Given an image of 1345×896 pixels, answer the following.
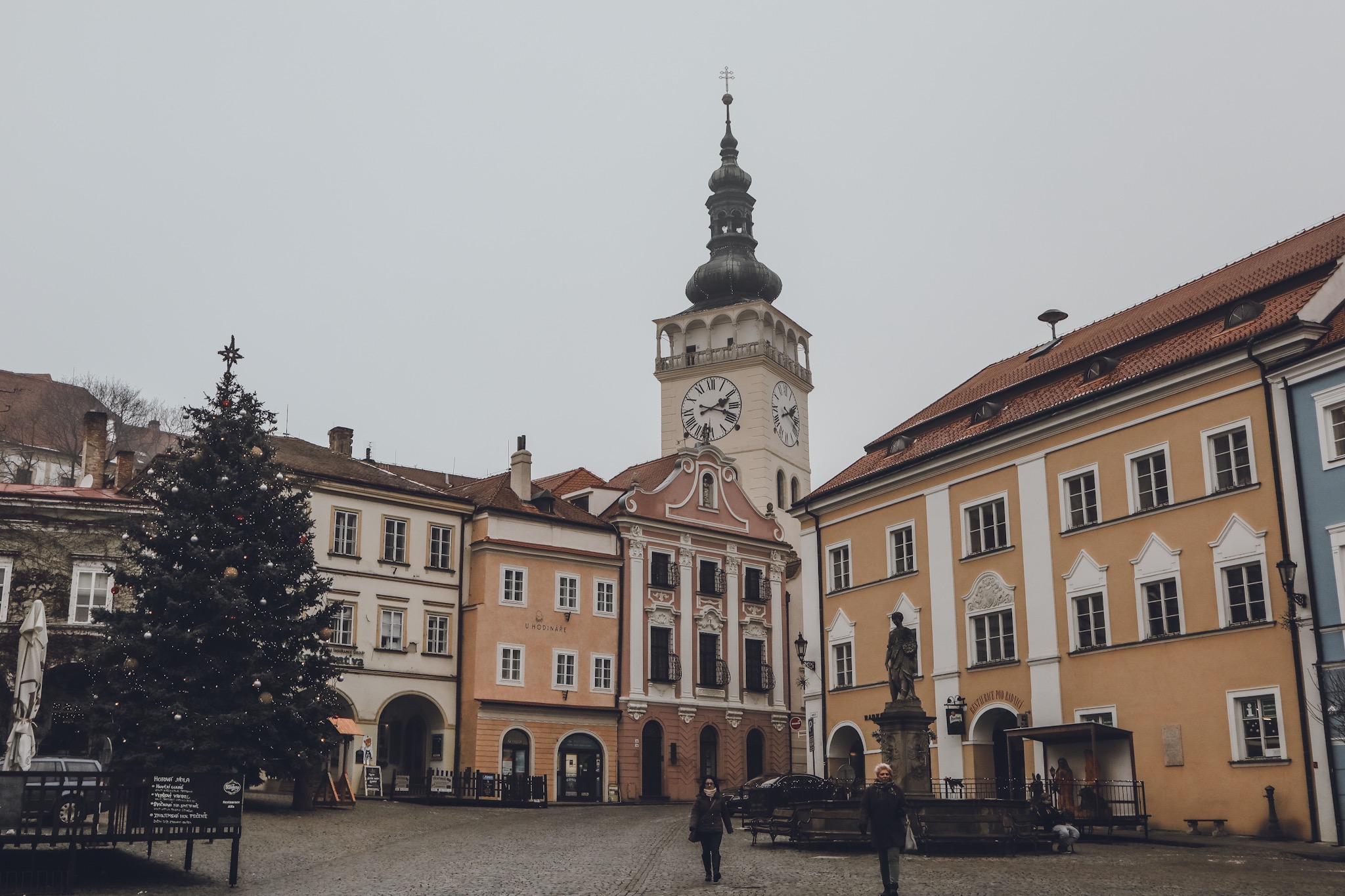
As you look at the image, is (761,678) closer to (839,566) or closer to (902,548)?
(839,566)

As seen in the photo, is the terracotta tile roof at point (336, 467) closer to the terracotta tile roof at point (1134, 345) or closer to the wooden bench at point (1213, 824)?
the terracotta tile roof at point (1134, 345)

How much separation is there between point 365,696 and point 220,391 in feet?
48.6

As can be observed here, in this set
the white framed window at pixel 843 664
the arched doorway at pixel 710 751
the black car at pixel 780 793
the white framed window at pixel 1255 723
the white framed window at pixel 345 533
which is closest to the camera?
the white framed window at pixel 1255 723

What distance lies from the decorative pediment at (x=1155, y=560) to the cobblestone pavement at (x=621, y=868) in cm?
613

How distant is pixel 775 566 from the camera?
57531 millimetres

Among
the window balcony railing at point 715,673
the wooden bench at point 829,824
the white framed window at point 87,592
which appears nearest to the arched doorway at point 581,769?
the window balcony railing at point 715,673

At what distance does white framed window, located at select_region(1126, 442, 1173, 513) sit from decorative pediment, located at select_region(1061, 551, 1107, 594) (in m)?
1.62

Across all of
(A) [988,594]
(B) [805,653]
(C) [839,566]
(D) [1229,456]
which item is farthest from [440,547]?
(D) [1229,456]

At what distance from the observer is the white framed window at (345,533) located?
44469mm

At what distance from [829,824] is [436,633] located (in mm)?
24717

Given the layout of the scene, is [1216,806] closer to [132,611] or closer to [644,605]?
[132,611]

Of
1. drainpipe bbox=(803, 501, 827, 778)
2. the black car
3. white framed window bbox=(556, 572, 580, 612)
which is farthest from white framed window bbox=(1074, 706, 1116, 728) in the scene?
white framed window bbox=(556, 572, 580, 612)

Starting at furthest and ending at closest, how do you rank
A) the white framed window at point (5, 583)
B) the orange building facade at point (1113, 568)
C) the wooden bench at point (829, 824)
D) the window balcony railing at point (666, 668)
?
the window balcony railing at point (666, 668) < the white framed window at point (5, 583) < the orange building facade at point (1113, 568) < the wooden bench at point (829, 824)

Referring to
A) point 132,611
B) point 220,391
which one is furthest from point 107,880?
point 220,391
